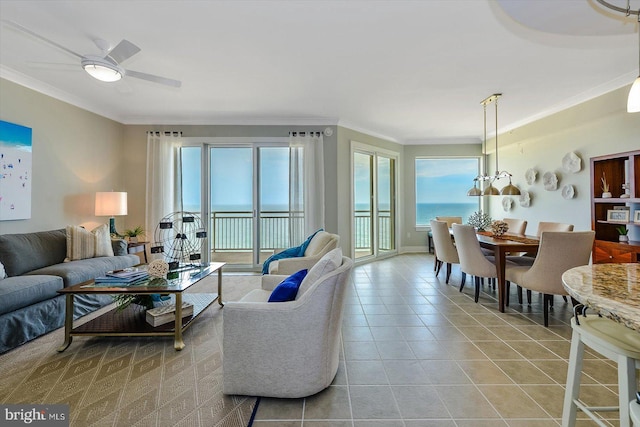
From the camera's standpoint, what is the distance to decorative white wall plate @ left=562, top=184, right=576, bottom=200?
4.51m

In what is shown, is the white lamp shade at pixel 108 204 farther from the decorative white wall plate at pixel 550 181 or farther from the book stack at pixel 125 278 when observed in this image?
the decorative white wall plate at pixel 550 181

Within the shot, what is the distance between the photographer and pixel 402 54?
2992mm

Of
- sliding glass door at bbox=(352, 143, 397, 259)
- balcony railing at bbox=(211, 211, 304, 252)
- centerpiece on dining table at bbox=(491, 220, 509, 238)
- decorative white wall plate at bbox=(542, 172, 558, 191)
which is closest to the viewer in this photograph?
centerpiece on dining table at bbox=(491, 220, 509, 238)

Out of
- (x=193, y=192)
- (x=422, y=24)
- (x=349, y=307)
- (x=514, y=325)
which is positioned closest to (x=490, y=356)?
(x=514, y=325)

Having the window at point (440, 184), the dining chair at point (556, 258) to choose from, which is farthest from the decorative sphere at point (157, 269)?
the window at point (440, 184)

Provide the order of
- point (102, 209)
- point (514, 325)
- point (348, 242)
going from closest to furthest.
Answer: point (514, 325) < point (102, 209) < point (348, 242)

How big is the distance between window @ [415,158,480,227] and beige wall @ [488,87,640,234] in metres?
1.01

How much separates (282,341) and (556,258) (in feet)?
9.06

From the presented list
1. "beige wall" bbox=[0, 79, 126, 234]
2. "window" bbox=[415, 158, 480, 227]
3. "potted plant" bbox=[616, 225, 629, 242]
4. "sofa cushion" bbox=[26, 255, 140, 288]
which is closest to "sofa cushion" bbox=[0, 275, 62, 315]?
"sofa cushion" bbox=[26, 255, 140, 288]

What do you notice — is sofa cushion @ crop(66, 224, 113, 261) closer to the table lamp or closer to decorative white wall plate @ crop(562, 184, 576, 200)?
the table lamp

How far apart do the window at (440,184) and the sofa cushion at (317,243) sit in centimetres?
436

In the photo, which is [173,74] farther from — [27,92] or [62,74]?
[27,92]

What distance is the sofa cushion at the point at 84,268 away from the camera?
3.04 m

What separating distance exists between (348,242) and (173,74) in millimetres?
3782
